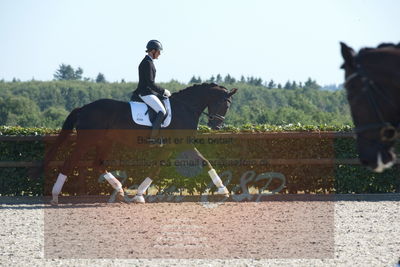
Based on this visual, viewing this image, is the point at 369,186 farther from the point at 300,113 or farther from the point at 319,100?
the point at 319,100

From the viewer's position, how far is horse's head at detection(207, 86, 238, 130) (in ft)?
42.7

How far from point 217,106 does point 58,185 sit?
3426 mm

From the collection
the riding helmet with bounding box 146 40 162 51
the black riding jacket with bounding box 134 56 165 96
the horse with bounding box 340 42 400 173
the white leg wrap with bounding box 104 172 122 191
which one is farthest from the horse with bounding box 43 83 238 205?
the horse with bounding box 340 42 400 173

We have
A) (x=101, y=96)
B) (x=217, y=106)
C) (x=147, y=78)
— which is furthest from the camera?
(x=101, y=96)

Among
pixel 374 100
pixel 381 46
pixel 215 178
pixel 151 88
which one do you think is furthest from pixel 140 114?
pixel 374 100

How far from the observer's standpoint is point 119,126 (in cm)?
1267

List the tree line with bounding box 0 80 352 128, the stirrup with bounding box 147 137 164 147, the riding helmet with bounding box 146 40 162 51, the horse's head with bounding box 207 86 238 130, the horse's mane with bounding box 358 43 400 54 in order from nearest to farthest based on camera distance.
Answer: the horse's mane with bounding box 358 43 400 54 < the riding helmet with bounding box 146 40 162 51 < the stirrup with bounding box 147 137 164 147 < the horse's head with bounding box 207 86 238 130 < the tree line with bounding box 0 80 352 128

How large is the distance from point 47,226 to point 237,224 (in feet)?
9.23

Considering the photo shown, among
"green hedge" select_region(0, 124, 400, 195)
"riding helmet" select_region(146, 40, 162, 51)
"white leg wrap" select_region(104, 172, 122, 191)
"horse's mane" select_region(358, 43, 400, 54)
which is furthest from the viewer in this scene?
"green hedge" select_region(0, 124, 400, 195)

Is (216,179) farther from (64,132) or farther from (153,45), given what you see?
(64,132)

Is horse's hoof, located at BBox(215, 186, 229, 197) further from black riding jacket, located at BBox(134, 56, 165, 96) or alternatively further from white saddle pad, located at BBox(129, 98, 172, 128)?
black riding jacket, located at BBox(134, 56, 165, 96)

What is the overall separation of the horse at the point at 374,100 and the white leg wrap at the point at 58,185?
832 centimetres

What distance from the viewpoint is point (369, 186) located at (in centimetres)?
1362

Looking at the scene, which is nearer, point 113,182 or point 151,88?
point 151,88
